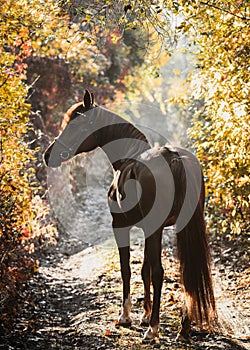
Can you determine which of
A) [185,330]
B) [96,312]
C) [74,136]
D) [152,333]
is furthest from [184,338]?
[74,136]

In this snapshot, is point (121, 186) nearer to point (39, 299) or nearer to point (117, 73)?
point (39, 299)

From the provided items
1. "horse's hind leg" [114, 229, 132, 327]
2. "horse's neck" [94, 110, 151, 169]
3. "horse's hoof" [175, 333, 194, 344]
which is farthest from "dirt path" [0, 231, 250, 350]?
"horse's neck" [94, 110, 151, 169]

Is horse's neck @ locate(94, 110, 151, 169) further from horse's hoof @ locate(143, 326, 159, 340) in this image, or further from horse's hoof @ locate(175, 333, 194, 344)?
horse's hoof @ locate(175, 333, 194, 344)

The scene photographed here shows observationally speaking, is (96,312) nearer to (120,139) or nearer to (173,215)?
(173,215)

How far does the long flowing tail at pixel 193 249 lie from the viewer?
4.28m

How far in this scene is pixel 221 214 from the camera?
827 cm

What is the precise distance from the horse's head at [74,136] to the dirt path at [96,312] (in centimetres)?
165

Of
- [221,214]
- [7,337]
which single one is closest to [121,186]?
[7,337]

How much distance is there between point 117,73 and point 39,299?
10.4m

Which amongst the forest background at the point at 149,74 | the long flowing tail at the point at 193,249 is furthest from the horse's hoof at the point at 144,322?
the forest background at the point at 149,74

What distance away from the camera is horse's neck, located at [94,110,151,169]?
492 cm

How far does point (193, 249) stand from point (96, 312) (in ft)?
5.31

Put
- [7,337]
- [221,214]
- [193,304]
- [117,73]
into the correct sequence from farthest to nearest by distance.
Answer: [117,73] < [221,214] < [7,337] < [193,304]

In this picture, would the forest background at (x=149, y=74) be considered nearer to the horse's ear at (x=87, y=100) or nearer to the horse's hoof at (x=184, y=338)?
the horse's ear at (x=87, y=100)
